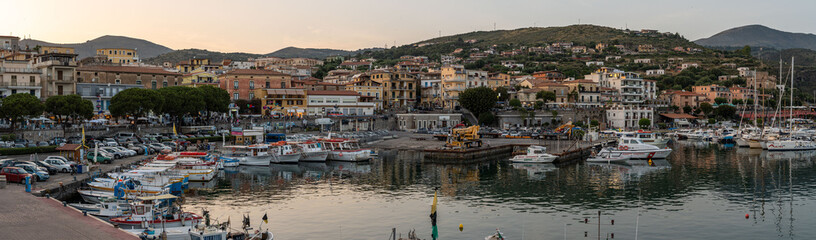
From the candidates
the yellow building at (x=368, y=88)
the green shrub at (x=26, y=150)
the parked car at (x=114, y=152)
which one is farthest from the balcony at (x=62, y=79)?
the yellow building at (x=368, y=88)

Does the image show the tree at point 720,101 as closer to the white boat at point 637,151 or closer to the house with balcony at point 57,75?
the white boat at point 637,151

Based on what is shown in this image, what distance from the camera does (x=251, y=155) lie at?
166ft

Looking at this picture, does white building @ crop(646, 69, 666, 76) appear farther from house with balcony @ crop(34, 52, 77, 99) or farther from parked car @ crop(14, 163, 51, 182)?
parked car @ crop(14, 163, 51, 182)

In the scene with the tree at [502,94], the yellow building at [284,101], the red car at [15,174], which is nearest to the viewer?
the red car at [15,174]

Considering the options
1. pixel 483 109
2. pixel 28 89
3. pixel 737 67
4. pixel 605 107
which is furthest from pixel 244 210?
pixel 737 67

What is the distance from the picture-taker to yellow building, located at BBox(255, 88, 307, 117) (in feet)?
272

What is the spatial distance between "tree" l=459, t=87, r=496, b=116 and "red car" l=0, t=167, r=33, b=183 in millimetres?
64265

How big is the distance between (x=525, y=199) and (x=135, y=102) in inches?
1540

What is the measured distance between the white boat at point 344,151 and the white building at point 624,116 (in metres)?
53.7

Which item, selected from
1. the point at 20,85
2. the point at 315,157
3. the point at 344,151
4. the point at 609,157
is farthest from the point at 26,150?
the point at 609,157

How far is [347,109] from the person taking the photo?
87688mm

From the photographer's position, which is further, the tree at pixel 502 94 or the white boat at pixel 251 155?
the tree at pixel 502 94

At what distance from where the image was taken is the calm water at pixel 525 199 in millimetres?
26281

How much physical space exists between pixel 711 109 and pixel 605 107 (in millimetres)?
22932
